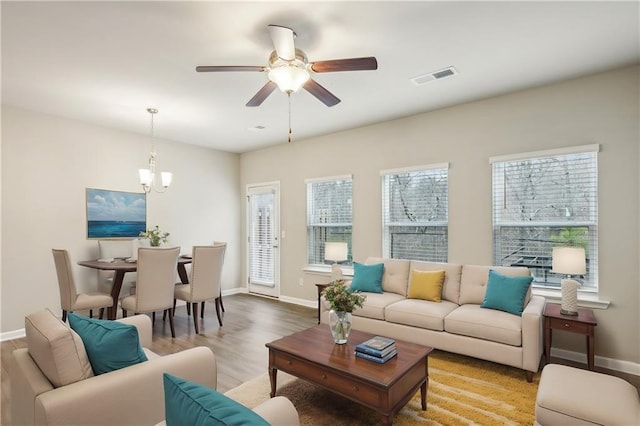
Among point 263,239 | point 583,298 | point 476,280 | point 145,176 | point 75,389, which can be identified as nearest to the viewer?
point 75,389

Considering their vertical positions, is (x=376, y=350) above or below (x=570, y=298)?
below

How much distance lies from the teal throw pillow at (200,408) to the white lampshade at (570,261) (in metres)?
3.27

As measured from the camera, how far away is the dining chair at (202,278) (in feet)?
14.4

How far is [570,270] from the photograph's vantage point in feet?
10.2

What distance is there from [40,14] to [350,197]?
13.2ft

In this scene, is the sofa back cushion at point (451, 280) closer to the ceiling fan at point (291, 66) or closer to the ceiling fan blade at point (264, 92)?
the ceiling fan at point (291, 66)

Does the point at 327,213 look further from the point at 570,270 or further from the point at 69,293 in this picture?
the point at 69,293

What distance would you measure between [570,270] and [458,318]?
109 cm

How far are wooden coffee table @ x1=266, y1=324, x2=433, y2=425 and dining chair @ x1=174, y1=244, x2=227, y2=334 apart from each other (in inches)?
83.1

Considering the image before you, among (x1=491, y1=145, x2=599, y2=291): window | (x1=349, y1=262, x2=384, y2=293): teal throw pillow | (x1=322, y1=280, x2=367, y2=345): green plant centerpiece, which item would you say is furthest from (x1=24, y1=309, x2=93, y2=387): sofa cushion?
(x1=491, y1=145, x2=599, y2=291): window

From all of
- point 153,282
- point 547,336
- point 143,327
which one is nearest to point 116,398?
point 143,327

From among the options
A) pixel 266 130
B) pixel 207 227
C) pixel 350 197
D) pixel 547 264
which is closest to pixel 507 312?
pixel 547 264

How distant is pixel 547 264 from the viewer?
12.2 ft

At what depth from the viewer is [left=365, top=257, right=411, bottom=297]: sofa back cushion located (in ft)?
13.7
